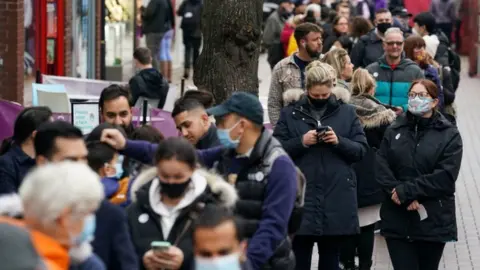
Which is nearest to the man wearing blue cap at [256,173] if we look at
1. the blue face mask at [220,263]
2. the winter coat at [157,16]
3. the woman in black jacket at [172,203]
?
the woman in black jacket at [172,203]

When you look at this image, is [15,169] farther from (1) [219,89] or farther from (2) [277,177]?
(1) [219,89]

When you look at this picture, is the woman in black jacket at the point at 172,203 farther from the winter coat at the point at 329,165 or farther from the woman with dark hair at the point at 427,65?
the woman with dark hair at the point at 427,65

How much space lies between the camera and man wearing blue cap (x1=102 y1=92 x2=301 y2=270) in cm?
675

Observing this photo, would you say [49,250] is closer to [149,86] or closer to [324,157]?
[324,157]

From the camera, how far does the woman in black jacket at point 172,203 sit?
6027mm

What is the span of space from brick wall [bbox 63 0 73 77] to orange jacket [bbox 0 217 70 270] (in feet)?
45.7

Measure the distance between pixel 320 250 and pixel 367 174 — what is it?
1528 mm

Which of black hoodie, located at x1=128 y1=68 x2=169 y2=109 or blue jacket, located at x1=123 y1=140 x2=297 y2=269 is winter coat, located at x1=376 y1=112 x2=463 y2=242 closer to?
blue jacket, located at x1=123 y1=140 x2=297 y2=269

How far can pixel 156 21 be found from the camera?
25047mm

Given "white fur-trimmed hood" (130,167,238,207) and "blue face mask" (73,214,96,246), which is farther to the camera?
"white fur-trimmed hood" (130,167,238,207)

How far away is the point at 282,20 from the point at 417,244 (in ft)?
51.0

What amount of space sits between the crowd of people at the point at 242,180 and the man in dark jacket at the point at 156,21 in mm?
12938

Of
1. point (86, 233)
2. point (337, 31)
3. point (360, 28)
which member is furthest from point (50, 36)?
point (86, 233)

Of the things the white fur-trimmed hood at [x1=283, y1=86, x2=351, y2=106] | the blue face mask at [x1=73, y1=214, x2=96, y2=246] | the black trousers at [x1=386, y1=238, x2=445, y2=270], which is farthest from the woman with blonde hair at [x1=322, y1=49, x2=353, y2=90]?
the blue face mask at [x1=73, y1=214, x2=96, y2=246]
